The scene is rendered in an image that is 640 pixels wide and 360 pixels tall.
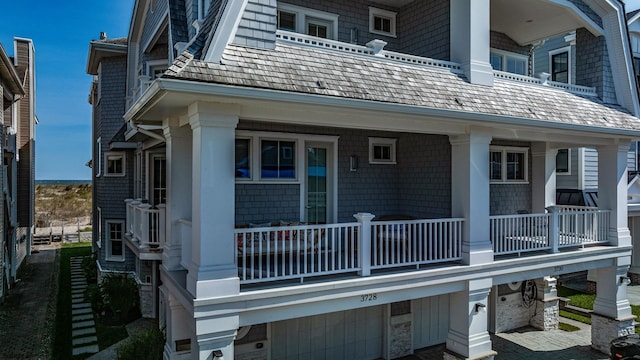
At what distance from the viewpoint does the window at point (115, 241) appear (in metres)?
14.7

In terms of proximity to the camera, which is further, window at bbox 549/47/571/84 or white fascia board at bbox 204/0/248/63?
window at bbox 549/47/571/84

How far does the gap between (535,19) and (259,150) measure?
828 cm

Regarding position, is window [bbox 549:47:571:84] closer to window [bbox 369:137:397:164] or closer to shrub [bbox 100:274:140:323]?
window [bbox 369:137:397:164]

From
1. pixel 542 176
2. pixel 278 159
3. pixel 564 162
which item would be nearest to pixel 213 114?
pixel 278 159

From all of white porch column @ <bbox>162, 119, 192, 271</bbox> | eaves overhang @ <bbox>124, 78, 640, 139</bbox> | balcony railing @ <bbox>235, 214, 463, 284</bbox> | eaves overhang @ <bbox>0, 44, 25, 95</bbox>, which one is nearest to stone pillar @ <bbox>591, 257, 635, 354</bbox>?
eaves overhang @ <bbox>124, 78, 640, 139</bbox>

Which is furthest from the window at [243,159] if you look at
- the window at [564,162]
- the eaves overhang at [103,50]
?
the window at [564,162]

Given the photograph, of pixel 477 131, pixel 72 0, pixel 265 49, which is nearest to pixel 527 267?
pixel 477 131

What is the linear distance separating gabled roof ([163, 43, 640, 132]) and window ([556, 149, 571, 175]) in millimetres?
6233

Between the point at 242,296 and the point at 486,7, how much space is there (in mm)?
7746

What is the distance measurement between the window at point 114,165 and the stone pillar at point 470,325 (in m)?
12.2

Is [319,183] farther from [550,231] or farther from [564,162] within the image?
[564,162]

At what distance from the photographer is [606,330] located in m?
10.8

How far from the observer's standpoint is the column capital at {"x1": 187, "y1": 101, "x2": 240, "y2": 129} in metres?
5.73

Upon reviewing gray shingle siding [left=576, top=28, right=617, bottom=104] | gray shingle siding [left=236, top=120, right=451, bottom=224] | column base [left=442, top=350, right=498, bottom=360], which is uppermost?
gray shingle siding [left=576, top=28, right=617, bottom=104]
